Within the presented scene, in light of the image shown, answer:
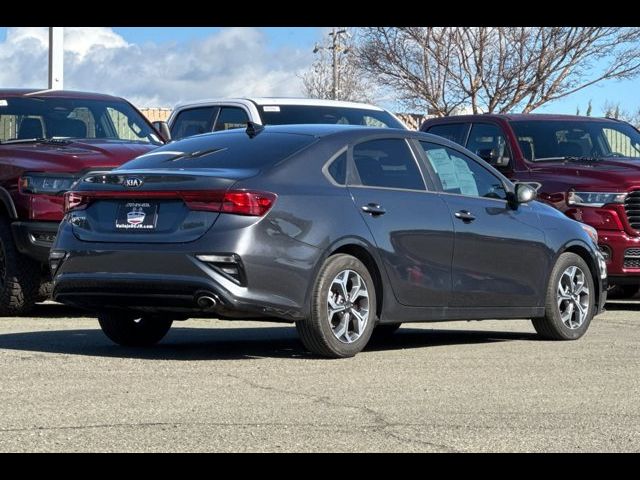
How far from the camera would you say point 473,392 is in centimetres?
827

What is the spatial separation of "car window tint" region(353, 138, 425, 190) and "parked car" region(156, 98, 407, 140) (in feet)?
16.7

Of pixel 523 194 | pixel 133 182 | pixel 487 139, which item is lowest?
pixel 523 194

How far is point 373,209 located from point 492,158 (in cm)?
570

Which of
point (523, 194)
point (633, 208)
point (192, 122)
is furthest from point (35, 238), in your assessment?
point (633, 208)

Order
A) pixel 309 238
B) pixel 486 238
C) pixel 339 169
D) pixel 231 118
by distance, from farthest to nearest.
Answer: pixel 231 118 → pixel 486 238 → pixel 339 169 → pixel 309 238

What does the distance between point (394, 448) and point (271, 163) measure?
3644mm

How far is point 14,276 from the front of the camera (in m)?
12.8

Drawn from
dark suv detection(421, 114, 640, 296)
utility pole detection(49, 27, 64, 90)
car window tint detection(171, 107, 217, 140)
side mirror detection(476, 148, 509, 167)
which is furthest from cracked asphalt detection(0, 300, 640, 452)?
utility pole detection(49, 27, 64, 90)

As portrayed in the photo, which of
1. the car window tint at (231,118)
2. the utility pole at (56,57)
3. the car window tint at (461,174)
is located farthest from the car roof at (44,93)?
the utility pole at (56,57)

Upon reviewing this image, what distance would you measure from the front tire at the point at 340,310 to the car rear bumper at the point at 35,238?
3.74 meters

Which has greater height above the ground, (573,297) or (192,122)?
(192,122)

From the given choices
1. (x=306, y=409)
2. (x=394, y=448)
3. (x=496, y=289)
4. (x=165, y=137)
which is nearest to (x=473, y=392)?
(x=306, y=409)

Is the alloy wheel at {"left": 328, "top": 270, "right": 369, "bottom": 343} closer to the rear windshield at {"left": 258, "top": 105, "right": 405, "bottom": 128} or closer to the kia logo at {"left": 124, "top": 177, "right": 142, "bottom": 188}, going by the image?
the kia logo at {"left": 124, "top": 177, "right": 142, "bottom": 188}

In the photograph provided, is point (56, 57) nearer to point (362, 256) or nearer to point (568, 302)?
point (568, 302)
